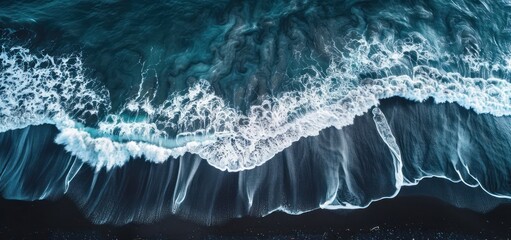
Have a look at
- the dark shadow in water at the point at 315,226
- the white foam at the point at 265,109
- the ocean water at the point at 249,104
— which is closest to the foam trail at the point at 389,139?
the ocean water at the point at 249,104

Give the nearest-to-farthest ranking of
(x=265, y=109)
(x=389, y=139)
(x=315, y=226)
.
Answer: (x=315, y=226)
(x=389, y=139)
(x=265, y=109)

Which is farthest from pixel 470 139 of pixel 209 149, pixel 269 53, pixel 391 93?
pixel 209 149

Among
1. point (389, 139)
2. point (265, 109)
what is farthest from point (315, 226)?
point (265, 109)

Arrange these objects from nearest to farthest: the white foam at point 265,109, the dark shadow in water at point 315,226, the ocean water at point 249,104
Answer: the dark shadow in water at point 315,226 < the ocean water at point 249,104 < the white foam at point 265,109

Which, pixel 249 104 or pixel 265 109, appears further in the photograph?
pixel 249 104

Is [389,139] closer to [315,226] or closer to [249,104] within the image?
[315,226]

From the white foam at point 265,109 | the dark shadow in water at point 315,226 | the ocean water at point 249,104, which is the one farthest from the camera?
the white foam at point 265,109

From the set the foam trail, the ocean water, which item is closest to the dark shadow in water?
the ocean water

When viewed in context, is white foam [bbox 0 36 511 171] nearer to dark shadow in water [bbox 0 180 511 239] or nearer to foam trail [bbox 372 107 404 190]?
foam trail [bbox 372 107 404 190]

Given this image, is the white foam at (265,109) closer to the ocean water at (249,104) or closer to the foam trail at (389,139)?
the ocean water at (249,104)
